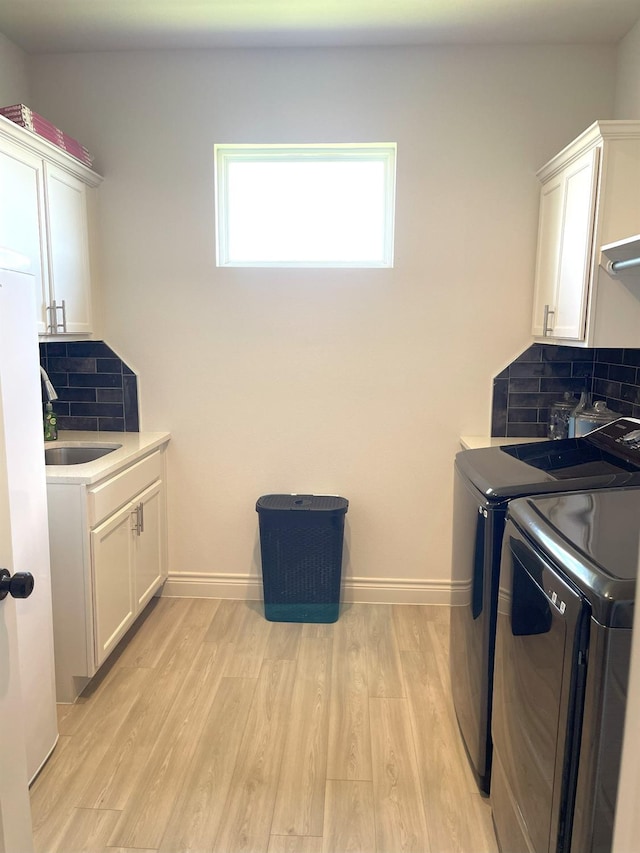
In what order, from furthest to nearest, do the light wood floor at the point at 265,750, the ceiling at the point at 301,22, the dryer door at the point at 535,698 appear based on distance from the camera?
the ceiling at the point at 301,22 < the light wood floor at the point at 265,750 < the dryer door at the point at 535,698

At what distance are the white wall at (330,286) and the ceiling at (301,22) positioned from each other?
0.31ft

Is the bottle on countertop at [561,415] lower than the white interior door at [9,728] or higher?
higher

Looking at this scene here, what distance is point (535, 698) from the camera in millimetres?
1318

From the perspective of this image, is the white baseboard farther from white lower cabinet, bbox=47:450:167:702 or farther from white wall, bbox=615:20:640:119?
white wall, bbox=615:20:640:119

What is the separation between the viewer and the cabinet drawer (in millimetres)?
2256

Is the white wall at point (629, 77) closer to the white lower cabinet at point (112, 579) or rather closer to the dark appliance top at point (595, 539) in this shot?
the dark appliance top at point (595, 539)

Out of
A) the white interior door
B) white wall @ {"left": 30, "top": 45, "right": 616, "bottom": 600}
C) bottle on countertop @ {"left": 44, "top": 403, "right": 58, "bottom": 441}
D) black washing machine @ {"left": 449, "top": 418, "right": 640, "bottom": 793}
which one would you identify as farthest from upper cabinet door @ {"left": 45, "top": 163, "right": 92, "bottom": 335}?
black washing machine @ {"left": 449, "top": 418, "right": 640, "bottom": 793}

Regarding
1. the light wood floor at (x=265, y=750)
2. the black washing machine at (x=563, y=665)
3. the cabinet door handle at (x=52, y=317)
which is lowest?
the light wood floor at (x=265, y=750)

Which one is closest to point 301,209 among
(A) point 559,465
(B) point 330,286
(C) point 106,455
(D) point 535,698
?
(B) point 330,286

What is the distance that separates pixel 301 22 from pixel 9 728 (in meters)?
2.77

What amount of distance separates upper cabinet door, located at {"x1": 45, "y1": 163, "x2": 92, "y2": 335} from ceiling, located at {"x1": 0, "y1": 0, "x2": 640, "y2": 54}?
63 cm

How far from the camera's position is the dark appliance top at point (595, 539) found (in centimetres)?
103

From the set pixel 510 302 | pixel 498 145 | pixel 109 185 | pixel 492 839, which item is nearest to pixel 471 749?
pixel 492 839

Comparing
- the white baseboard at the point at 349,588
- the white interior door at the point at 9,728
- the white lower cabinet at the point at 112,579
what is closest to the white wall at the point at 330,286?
the white baseboard at the point at 349,588
